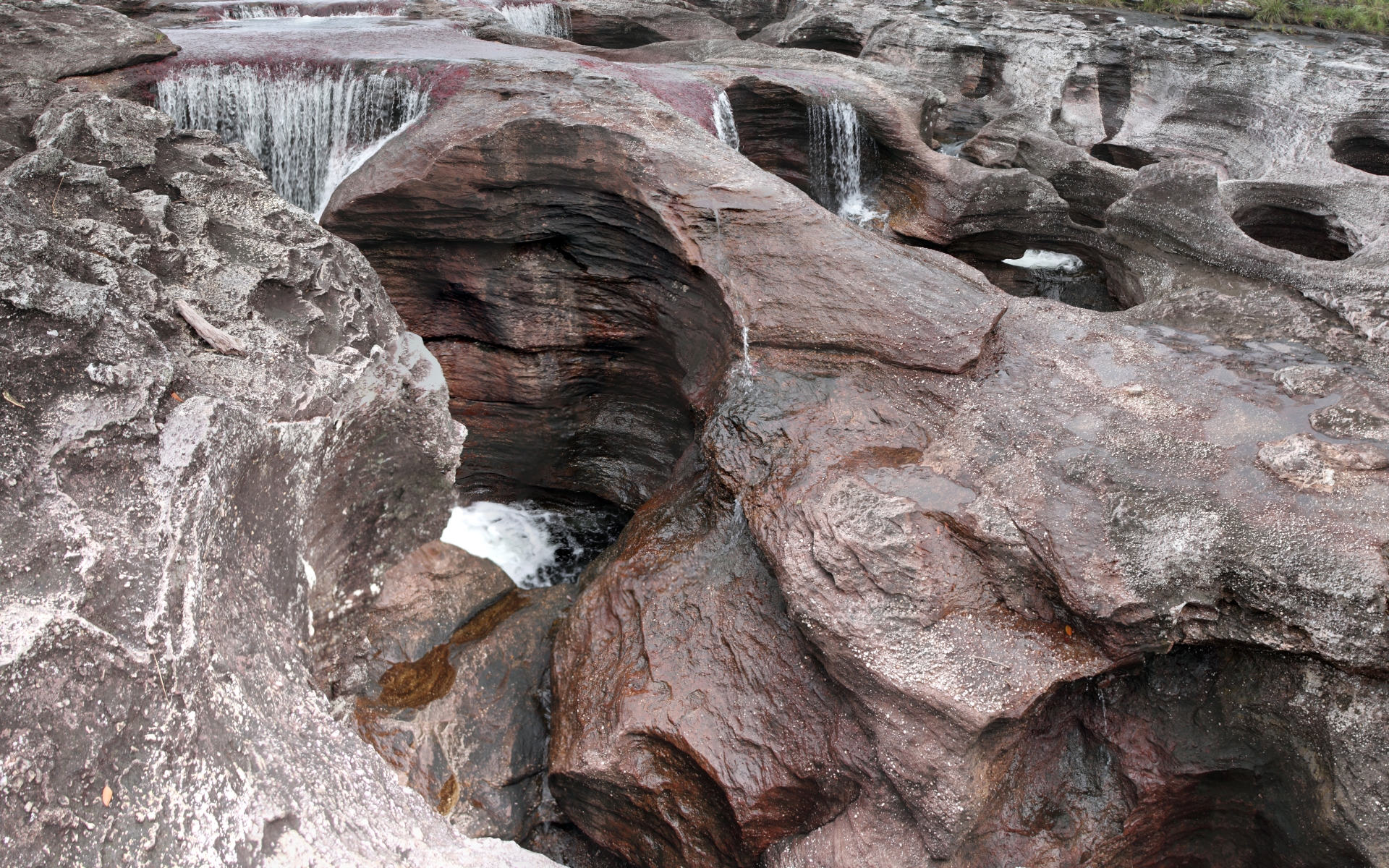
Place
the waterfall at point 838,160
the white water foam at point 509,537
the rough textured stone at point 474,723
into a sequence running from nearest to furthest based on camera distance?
the rough textured stone at point 474,723 < the white water foam at point 509,537 < the waterfall at point 838,160

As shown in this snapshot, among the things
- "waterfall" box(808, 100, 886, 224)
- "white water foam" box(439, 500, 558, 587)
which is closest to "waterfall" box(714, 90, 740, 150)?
"waterfall" box(808, 100, 886, 224)

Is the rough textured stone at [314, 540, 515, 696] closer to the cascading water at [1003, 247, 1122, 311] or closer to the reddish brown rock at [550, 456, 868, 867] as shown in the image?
the reddish brown rock at [550, 456, 868, 867]

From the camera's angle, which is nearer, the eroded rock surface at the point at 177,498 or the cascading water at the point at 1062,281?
the eroded rock surface at the point at 177,498

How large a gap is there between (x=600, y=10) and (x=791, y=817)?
11.8 meters

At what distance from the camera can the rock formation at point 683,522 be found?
109 inches

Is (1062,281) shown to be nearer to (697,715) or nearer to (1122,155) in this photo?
(1122,155)

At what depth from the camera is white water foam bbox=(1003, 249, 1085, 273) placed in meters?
8.83

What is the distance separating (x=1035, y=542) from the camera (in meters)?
3.98

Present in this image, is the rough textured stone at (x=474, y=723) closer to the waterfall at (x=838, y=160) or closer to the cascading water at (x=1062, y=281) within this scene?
the waterfall at (x=838, y=160)

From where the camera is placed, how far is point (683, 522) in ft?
16.5

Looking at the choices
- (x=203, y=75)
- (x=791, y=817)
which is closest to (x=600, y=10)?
(x=203, y=75)

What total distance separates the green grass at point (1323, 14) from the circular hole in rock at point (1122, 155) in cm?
340

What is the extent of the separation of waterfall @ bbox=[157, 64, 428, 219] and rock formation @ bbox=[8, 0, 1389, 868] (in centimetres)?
28

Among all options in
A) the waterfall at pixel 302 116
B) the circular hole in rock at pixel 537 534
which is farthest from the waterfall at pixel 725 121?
the circular hole in rock at pixel 537 534
